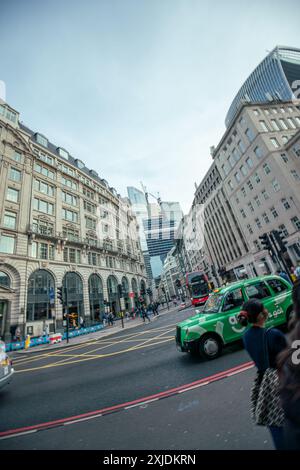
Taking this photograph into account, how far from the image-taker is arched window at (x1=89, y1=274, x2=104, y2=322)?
2909 cm

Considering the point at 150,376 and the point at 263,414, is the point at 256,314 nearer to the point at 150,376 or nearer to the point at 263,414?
the point at 263,414

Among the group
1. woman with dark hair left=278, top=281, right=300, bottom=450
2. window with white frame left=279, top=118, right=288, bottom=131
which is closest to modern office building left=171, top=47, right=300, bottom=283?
window with white frame left=279, top=118, right=288, bottom=131

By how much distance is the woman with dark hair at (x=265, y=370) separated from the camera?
5.34 ft

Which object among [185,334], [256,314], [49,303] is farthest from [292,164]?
[49,303]

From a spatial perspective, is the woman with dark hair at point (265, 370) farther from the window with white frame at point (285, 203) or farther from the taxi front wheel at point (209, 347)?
the window with white frame at point (285, 203)

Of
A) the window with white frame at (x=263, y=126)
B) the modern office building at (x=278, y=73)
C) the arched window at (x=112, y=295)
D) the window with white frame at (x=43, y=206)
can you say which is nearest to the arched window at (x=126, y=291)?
the arched window at (x=112, y=295)

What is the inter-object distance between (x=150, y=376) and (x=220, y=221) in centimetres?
4497

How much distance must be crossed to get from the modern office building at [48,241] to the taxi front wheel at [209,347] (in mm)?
13661

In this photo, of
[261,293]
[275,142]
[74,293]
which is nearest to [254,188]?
[275,142]

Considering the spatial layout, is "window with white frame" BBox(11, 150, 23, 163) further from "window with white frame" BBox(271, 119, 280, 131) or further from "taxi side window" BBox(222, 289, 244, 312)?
"window with white frame" BBox(271, 119, 280, 131)

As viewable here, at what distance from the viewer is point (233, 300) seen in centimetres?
616

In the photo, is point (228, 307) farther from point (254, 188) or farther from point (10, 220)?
point (254, 188)

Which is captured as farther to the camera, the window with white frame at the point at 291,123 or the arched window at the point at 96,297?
the window with white frame at the point at 291,123

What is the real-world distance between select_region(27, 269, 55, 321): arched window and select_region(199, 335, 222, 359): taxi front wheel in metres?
21.7
